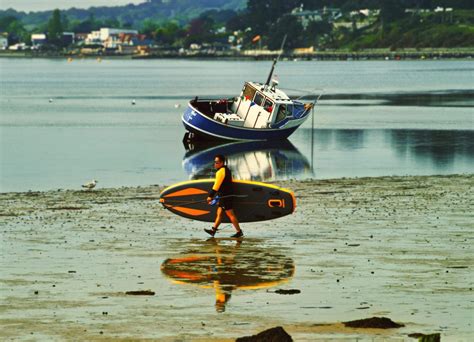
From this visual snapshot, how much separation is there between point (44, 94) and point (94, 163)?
8928 centimetres

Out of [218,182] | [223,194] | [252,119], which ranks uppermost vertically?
[218,182]

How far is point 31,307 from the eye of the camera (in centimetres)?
1848

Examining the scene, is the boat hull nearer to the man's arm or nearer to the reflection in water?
the man's arm

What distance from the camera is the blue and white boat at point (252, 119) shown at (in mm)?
60438

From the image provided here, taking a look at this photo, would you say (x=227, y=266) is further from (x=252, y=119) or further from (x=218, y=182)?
(x=252, y=119)

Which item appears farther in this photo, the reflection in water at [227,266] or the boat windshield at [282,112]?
the boat windshield at [282,112]

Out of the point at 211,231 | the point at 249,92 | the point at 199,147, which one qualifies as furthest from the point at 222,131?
the point at 211,231

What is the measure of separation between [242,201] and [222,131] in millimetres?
33844

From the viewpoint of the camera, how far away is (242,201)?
86.9 ft

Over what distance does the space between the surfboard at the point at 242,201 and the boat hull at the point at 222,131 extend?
1307 inches

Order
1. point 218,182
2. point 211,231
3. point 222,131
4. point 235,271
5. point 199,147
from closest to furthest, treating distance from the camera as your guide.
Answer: point 235,271 < point 218,182 < point 211,231 < point 199,147 < point 222,131

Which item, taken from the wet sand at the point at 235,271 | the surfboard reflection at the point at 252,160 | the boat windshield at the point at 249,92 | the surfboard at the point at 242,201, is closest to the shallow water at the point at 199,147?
the surfboard reflection at the point at 252,160

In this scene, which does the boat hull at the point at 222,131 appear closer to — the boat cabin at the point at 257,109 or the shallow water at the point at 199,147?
the boat cabin at the point at 257,109

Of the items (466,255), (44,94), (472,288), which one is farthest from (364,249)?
(44,94)
